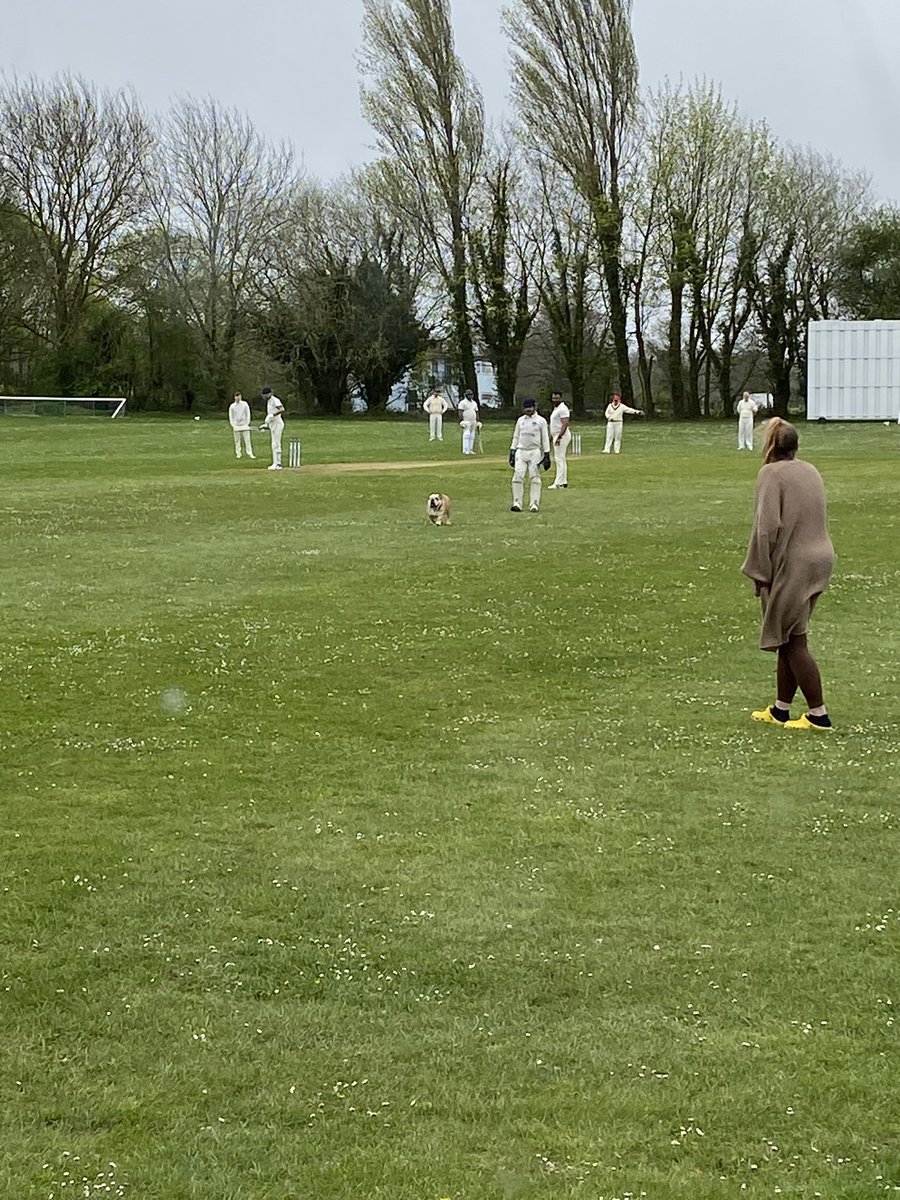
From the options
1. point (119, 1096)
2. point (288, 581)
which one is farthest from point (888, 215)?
point (119, 1096)

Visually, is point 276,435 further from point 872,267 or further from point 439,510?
point 872,267

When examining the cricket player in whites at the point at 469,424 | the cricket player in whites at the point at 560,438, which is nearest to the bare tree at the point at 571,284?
the cricket player in whites at the point at 469,424

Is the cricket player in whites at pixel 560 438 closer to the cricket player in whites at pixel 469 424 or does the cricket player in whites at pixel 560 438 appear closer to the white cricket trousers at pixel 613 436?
the cricket player in whites at pixel 469 424

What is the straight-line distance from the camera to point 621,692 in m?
10.1

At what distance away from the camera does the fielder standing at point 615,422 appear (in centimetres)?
3878

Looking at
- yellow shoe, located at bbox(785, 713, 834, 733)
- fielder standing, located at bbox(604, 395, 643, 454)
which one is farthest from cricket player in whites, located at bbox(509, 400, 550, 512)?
fielder standing, located at bbox(604, 395, 643, 454)

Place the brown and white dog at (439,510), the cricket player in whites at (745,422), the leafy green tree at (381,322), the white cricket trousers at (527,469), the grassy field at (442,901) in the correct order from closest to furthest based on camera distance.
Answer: the grassy field at (442,901)
the brown and white dog at (439,510)
the white cricket trousers at (527,469)
the cricket player in whites at (745,422)
the leafy green tree at (381,322)

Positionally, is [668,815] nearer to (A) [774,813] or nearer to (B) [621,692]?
(A) [774,813]

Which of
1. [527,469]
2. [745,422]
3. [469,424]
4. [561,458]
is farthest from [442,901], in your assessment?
[745,422]

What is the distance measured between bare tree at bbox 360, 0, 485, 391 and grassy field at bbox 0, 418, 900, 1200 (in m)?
53.2

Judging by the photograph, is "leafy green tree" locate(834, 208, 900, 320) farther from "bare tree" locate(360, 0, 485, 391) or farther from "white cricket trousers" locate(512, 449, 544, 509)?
"white cricket trousers" locate(512, 449, 544, 509)

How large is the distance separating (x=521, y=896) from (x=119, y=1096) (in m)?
2.25

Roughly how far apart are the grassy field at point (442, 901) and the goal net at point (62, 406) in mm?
45134

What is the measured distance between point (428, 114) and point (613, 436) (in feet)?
98.0
